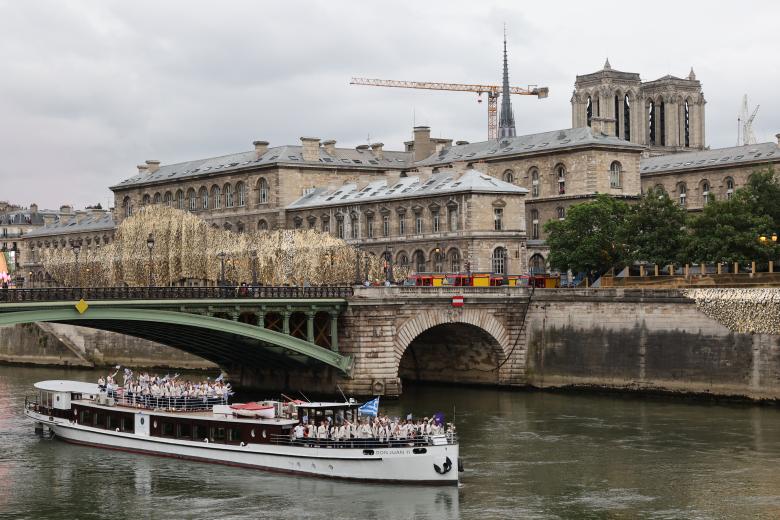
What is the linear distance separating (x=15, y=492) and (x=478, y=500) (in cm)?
1665

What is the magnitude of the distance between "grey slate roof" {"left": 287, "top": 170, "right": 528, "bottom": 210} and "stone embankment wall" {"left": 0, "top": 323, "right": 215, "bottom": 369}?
851 inches

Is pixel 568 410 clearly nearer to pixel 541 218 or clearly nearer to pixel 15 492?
pixel 15 492

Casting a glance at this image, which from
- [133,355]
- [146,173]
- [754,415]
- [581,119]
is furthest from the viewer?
[581,119]

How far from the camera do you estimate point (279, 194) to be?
125250 mm

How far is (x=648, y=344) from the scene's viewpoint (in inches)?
3068

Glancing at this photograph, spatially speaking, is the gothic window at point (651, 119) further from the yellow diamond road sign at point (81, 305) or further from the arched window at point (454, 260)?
the yellow diamond road sign at point (81, 305)

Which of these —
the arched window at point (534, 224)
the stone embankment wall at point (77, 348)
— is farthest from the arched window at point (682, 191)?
the stone embankment wall at point (77, 348)

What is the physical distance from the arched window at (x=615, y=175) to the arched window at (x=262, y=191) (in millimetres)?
30210

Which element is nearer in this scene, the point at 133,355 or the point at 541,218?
the point at 133,355

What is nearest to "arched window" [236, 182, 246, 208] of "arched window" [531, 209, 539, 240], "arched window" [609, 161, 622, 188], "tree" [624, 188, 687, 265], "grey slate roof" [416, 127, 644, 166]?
"grey slate roof" [416, 127, 644, 166]

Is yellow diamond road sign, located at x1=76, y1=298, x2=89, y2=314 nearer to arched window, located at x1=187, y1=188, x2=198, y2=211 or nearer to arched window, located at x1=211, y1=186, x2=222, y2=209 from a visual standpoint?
arched window, located at x1=211, y1=186, x2=222, y2=209

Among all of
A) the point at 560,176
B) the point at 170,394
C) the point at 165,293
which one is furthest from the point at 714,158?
the point at 170,394

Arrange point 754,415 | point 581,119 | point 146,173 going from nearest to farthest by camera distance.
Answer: point 754,415 → point 146,173 → point 581,119

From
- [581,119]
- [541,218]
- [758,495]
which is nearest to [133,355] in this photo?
[541,218]
